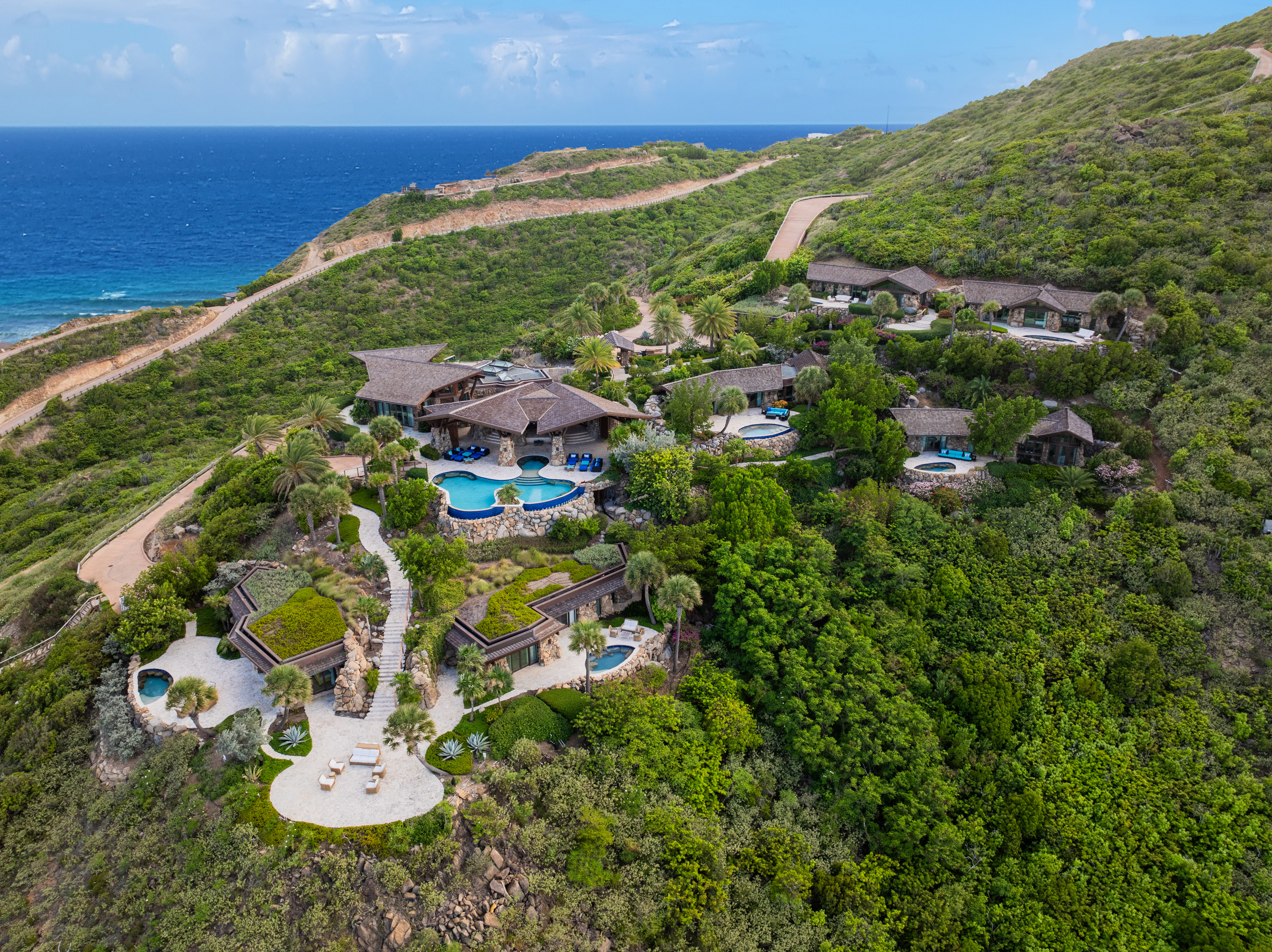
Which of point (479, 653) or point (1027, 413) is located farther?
point (1027, 413)

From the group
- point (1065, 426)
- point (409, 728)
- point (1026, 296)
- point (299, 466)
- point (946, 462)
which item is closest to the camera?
point (409, 728)

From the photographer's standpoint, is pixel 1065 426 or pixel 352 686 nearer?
pixel 352 686

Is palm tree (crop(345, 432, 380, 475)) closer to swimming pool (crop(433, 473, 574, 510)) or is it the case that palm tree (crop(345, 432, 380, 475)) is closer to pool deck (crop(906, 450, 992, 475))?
swimming pool (crop(433, 473, 574, 510))

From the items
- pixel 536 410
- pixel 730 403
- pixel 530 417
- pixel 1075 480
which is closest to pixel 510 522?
pixel 530 417

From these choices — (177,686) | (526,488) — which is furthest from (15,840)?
(526,488)

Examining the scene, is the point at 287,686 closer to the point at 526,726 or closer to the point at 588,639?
the point at 526,726

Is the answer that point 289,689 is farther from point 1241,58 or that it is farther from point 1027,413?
point 1241,58
